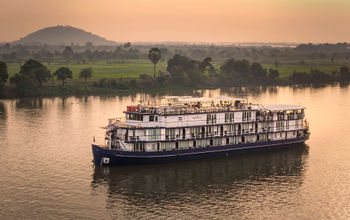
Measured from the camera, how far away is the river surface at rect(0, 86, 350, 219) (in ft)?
138

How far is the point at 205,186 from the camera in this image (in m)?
48.7

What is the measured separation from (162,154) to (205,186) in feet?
24.5

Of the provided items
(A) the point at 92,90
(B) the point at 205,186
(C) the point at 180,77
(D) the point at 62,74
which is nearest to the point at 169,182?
(B) the point at 205,186

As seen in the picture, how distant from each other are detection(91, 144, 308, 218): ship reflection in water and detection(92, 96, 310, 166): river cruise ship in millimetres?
1195

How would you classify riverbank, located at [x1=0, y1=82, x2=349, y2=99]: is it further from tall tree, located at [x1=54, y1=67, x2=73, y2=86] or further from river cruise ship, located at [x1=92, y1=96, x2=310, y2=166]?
river cruise ship, located at [x1=92, y1=96, x2=310, y2=166]

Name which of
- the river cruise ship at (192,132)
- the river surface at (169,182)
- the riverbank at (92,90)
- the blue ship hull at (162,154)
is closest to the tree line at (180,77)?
the riverbank at (92,90)

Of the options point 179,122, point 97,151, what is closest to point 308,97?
point 179,122

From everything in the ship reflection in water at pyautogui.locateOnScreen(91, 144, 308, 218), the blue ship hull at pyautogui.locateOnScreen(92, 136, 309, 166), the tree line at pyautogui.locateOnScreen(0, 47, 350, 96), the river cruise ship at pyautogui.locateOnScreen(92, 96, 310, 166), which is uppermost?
the tree line at pyautogui.locateOnScreen(0, 47, 350, 96)

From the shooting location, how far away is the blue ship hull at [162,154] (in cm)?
5247

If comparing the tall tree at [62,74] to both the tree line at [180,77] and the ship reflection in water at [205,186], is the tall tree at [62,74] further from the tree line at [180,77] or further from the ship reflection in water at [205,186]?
the ship reflection in water at [205,186]

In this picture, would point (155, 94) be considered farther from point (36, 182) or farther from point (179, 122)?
point (36, 182)

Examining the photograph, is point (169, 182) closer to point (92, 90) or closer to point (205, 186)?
point (205, 186)

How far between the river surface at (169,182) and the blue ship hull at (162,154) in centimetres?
71

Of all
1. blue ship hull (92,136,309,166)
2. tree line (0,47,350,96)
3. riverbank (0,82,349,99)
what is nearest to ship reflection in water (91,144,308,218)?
blue ship hull (92,136,309,166)
